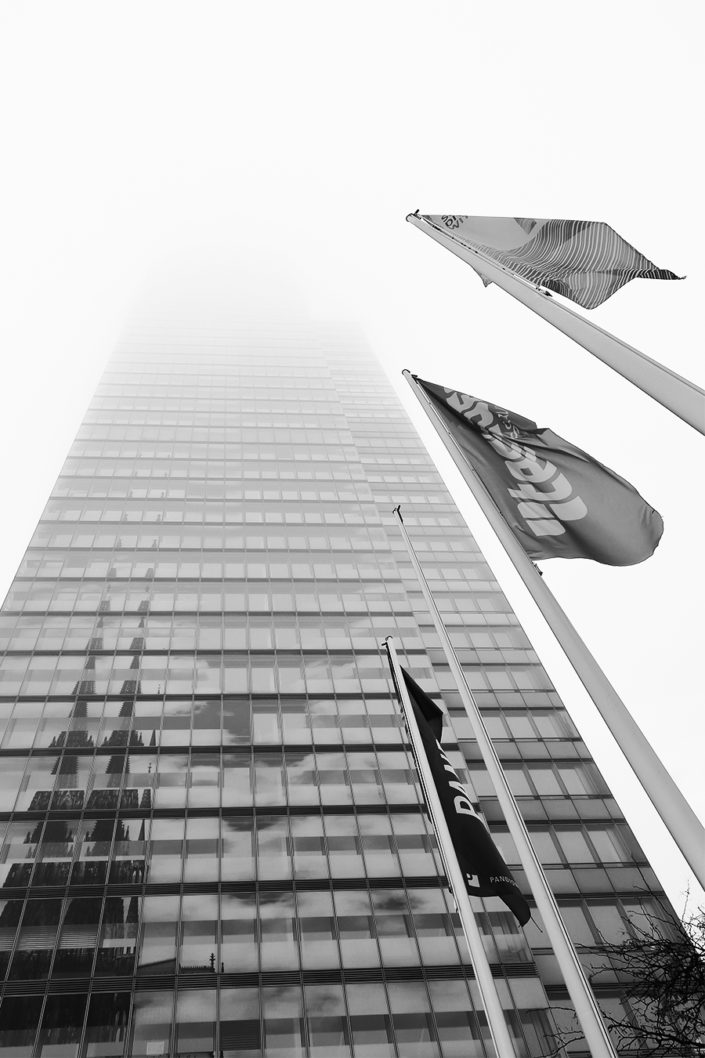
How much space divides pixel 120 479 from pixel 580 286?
178 ft

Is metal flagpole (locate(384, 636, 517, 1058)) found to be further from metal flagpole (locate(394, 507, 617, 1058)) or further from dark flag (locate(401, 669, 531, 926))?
metal flagpole (locate(394, 507, 617, 1058))

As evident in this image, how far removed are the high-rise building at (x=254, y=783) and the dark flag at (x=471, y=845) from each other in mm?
18975

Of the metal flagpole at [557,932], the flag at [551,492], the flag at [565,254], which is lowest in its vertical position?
the metal flagpole at [557,932]

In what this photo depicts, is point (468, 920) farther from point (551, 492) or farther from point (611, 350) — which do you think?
point (611, 350)

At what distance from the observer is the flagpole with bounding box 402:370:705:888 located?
6207mm

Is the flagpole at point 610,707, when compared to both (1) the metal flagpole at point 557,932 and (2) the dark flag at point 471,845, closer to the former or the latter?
(1) the metal flagpole at point 557,932

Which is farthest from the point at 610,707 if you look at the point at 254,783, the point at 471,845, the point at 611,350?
the point at 254,783

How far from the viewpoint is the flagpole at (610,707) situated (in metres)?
6.21

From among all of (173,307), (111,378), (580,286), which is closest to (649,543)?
(580,286)

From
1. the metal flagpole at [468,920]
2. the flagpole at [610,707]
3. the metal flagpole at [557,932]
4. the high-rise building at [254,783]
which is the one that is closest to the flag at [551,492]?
the flagpole at [610,707]

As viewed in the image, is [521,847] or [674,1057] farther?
[674,1057]

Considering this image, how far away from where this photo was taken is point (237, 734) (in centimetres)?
3594

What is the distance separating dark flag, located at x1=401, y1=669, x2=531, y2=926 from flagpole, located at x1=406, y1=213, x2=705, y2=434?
5653mm

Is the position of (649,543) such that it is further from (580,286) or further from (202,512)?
(202,512)
